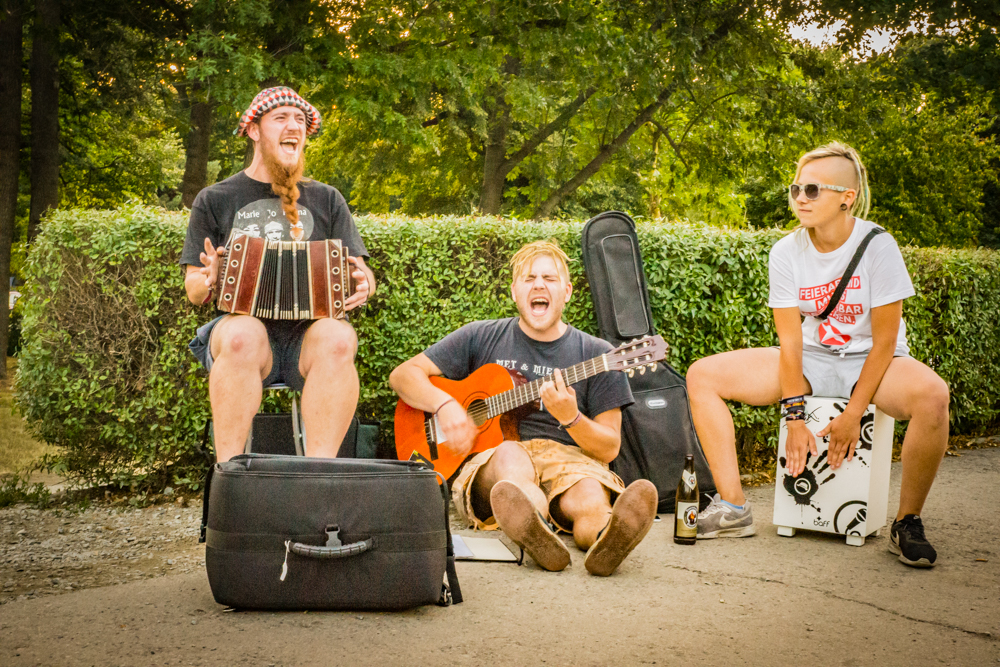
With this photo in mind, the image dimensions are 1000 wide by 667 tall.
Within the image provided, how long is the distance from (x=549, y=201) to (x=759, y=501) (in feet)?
41.8

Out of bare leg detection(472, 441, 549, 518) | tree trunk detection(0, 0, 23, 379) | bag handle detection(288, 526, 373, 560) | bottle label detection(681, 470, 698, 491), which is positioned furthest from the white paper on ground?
tree trunk detection(0, 0, 23, 379)

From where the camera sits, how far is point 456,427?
3.84m

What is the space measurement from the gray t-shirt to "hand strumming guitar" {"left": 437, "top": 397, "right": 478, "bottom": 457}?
0.25 meters

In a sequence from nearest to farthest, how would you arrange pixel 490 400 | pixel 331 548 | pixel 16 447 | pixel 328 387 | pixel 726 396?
pixel 331 548, pixel 328 387, pixel 490 400, pixel 726 396, pixel 16 447

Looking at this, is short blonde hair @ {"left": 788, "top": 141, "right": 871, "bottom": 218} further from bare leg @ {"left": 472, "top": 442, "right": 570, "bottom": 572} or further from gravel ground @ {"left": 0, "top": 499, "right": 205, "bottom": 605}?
gravel ground @ {"left": 0, "top": 499, "right": 205, "bottom": 605}

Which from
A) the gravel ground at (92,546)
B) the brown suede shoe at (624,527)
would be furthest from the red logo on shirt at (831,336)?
the gravel ground at (92,546)

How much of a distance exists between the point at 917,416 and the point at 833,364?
44 cm

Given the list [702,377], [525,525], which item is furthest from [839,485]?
[525,525]

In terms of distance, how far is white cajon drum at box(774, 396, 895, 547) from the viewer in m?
3.71

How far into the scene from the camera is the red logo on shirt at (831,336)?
3.82 m

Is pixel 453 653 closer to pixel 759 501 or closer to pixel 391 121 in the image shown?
pixel 759 501

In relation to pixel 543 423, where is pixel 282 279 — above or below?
above

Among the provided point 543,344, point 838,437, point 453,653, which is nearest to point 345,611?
point 453,653

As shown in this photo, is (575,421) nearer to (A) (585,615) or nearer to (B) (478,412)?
(B) (478,412)
